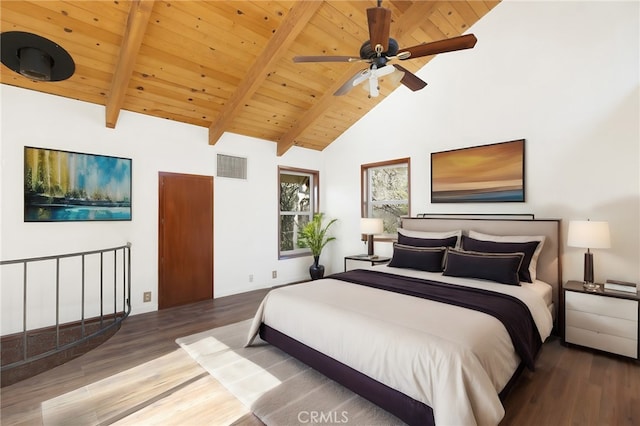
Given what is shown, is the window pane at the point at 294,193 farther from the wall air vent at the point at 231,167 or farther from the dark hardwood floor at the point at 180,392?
the dark hardwood floor at the point at 180,392

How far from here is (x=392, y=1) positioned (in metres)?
3.38

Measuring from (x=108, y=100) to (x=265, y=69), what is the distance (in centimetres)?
193

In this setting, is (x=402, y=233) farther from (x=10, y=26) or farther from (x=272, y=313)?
(x=10, y=26)

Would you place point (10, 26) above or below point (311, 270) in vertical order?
above

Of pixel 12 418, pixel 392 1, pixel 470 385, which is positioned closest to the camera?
pixel 470 385

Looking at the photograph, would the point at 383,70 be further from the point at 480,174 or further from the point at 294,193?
the point at 294,193

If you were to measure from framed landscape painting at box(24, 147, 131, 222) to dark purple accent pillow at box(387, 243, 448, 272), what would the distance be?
11.6ft

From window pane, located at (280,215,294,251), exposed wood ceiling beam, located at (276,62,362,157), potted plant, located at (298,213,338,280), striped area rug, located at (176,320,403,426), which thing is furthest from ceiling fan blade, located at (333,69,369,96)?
window pane, located at (280,215,294,251)

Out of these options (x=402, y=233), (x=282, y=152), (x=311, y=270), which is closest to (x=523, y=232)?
(x=402, y=233)

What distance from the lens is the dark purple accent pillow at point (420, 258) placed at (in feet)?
11.3

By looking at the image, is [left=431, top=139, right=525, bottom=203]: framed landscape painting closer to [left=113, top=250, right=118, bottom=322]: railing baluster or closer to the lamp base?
the lamp base

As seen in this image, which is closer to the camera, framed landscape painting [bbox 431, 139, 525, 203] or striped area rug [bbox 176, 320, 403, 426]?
striped area rug [bbox 176, 320, 403, 426]

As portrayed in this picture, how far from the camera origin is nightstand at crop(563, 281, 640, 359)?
2.56 metres

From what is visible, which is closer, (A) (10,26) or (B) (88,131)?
(A) (10,26)
